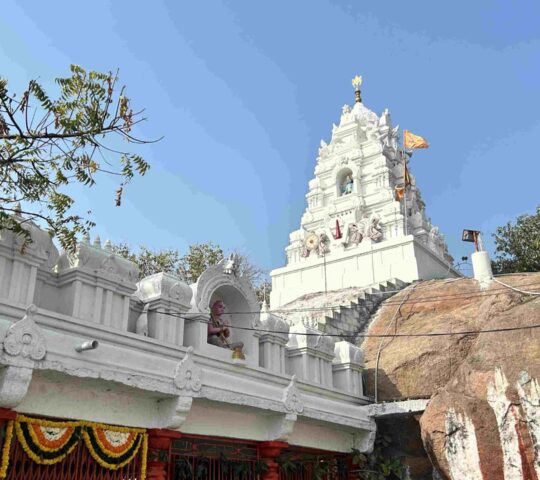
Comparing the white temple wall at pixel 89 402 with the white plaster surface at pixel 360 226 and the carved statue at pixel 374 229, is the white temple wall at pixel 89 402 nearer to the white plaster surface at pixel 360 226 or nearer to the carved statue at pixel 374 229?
the white plaster surface at pixel 360 226

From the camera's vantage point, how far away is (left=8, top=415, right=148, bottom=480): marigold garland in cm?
949

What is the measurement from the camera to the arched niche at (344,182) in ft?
116

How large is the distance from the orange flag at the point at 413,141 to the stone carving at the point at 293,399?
23.4m

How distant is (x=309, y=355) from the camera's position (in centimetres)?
1677

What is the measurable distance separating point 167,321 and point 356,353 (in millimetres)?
6807

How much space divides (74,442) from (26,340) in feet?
6.85

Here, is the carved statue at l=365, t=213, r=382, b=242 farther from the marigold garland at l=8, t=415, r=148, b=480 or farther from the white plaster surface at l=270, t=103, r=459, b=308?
the marigold garland at l=8, t=415, r=148, b=480

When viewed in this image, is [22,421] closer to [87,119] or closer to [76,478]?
[76,478]

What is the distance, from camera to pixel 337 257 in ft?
103

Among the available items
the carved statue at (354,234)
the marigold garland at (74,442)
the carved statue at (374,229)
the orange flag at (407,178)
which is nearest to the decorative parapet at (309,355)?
the marigold garland at (74,442)

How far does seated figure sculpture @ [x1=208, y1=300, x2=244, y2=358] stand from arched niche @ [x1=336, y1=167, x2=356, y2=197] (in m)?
20.9

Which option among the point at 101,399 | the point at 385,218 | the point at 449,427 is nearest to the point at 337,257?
the point at 385,218

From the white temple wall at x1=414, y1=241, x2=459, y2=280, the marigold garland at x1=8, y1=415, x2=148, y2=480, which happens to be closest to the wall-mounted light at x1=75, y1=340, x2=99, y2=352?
the marigold garland at x1=8, y1=415, x2=148, y2=480

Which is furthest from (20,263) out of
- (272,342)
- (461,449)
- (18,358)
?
(461,449)
